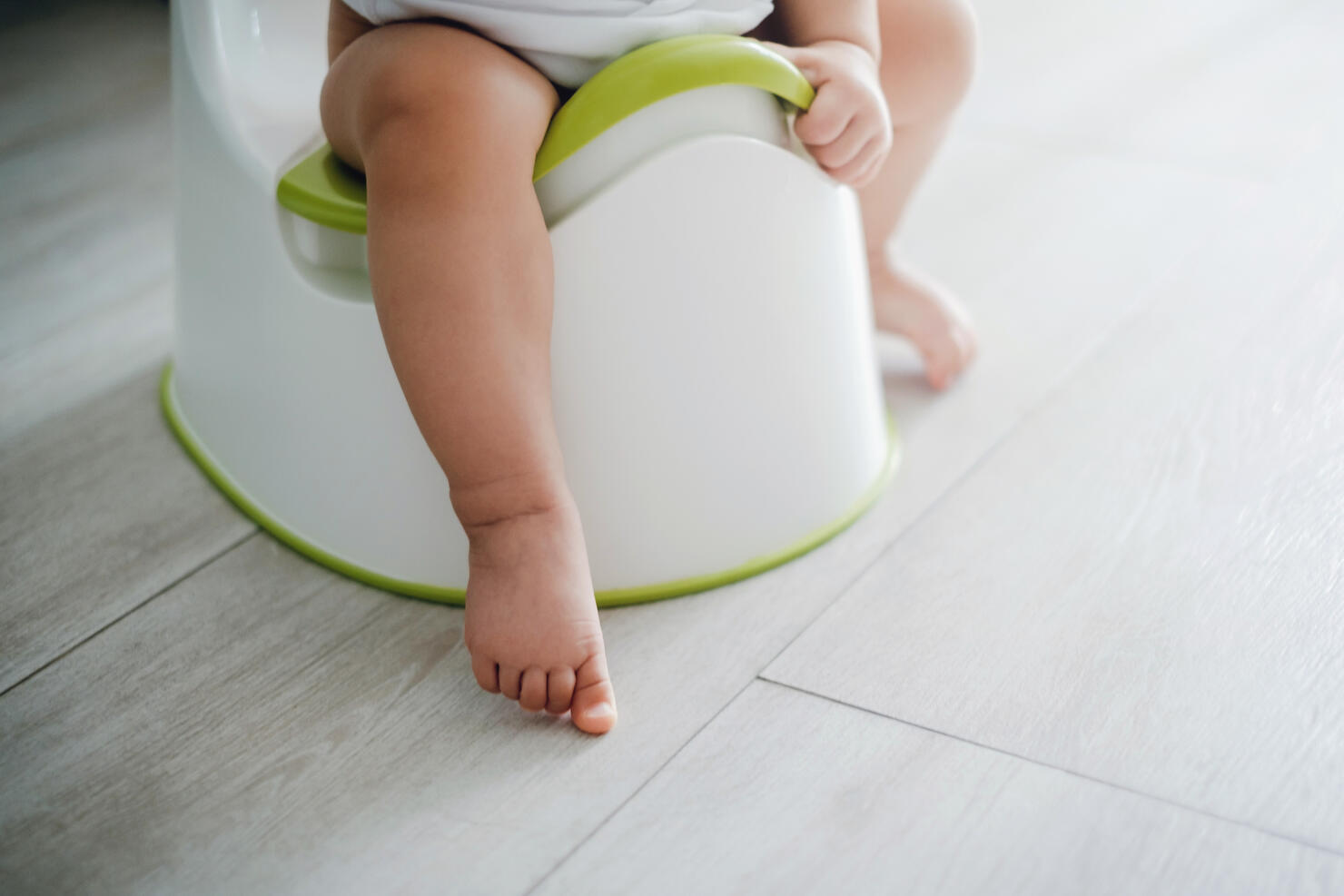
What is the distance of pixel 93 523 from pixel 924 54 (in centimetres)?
63

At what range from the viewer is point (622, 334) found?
0.71 m

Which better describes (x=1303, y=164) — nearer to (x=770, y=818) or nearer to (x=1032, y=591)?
(x=1032, y=591)

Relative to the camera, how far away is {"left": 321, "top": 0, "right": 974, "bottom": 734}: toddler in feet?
2.15

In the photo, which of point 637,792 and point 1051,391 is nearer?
point 637,792

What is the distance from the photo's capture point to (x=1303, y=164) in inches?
48.4

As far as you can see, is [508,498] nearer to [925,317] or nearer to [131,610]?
[131,610]

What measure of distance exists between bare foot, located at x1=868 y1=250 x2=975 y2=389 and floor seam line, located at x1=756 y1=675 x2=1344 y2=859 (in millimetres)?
352

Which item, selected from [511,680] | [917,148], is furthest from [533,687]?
[917,148]

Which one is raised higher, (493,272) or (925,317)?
(493,272)

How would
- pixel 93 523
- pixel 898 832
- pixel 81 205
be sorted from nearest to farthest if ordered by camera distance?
1. pixel 898 832
2. pixel 93 523
3. pixel 81 205

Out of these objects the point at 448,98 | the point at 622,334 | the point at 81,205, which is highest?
the point at 448,98

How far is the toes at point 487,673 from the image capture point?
0.67m

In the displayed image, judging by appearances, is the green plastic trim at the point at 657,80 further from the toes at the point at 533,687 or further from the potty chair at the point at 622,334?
the toes at the point at 533,687

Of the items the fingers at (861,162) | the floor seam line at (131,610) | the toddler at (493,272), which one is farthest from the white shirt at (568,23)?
the floor seam line at (131,610)
